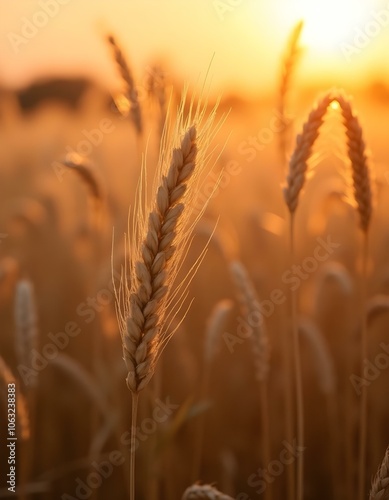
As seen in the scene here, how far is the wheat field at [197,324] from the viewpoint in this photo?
4.66ft

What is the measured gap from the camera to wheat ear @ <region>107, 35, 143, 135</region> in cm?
202

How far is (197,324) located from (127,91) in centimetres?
222

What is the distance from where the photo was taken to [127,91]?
2.05 meters

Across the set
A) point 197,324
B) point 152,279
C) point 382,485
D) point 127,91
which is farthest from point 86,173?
point 197,324

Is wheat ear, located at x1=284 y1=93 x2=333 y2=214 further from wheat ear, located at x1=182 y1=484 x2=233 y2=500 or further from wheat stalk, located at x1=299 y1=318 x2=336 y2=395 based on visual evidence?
wheat stalk, located at x1=299 y1=318 x2=336 y2=395

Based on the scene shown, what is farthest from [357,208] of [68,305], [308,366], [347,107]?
[68,305]

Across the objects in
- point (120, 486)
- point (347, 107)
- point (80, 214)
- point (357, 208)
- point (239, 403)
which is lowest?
point (120, 486)

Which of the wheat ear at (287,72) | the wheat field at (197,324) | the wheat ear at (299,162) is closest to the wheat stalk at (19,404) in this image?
the wheat field at (197,324)

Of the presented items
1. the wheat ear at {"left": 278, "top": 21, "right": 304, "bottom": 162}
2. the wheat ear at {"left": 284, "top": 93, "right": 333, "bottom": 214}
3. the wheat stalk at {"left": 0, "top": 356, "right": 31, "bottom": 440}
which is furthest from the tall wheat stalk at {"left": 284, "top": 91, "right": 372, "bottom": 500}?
the wheat stalk at {"left": 0, "top": 356, "right": 31, "bottom": 440}

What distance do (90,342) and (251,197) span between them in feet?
8.44

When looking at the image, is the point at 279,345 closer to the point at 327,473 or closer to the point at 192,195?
the point at 327,473

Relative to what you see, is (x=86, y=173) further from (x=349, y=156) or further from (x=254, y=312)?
(x=349, y=156)

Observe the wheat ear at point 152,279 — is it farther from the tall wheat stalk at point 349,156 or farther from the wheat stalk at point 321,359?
the wheat stalk at point 321,359

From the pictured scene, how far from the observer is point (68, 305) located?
13.8 ft
